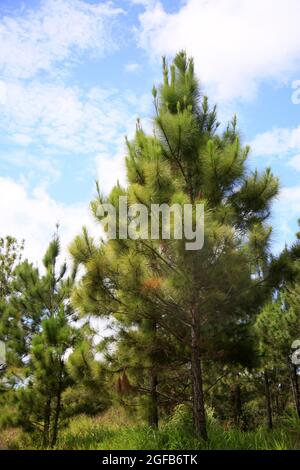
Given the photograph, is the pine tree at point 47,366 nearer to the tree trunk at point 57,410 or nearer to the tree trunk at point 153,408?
the tree trunk at point 57,410

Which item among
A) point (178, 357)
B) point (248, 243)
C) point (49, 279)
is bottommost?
point (178, 357)

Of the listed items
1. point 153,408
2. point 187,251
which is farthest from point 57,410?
point 187,251

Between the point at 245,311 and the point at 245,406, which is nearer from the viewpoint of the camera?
the point at 245,311

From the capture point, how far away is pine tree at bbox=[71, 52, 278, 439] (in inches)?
254

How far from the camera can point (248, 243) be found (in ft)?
22.0

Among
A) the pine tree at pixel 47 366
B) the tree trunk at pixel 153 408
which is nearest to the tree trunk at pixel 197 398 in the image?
the tree trunk at pixel 153 408

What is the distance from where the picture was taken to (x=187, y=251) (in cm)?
603

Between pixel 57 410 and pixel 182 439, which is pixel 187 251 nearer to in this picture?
pixel 182 439

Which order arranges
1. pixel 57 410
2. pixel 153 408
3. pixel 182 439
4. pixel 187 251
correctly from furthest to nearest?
pixel 57 410
pixel 153 408
pixel 182 439
pixel 187 251

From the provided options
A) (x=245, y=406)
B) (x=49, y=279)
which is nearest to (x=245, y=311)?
(x=49, y=279)

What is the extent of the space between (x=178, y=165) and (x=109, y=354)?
404 centimetres
